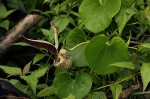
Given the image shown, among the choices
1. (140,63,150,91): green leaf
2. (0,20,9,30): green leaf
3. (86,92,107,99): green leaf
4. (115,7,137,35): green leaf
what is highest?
(115,7,137,35): green leaf

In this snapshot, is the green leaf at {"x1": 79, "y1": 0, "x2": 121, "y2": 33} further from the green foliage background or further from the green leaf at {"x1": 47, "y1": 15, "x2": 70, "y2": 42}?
the green leaf at {"x1": 47, "y1": 15, "x2": 70, "y2": 42}

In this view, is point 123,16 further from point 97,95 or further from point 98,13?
point 97,95

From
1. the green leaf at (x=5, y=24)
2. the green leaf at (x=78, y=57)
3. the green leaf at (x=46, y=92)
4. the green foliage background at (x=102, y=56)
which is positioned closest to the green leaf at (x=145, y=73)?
the green foliage background at (x=102, y=56)

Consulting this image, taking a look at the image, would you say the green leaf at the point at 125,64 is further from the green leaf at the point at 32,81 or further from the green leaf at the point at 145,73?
the green leaf at the point at 32,81

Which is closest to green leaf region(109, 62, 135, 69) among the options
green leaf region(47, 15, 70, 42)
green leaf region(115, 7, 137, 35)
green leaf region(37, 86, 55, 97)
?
green leaf region(115, 7, 137, 35)

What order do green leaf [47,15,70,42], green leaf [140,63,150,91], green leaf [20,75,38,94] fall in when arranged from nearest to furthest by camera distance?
green leaf [140,63,150,91] → green leaf [20,75,38,94] → green leaf [47,15,70,42]

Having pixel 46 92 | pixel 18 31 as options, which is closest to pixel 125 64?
pixel 46 92
